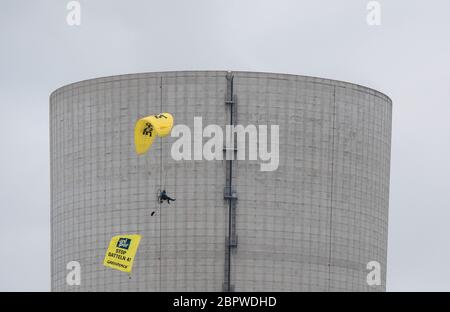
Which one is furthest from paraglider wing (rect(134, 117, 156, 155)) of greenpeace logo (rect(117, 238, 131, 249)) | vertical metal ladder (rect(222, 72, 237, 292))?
greenpeace logo (rect(117, 238, 131, 249))

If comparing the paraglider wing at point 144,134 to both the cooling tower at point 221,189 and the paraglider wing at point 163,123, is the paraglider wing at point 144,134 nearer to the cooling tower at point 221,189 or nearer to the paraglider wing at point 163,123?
the paraglider wing at point 163,123

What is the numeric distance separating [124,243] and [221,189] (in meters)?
9.13

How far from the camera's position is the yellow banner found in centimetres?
18525

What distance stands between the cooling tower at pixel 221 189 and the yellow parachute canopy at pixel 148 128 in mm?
11505

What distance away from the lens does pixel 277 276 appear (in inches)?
7313

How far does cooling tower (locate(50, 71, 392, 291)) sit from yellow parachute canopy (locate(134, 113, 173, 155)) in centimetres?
1151

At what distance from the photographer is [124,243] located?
616 feet

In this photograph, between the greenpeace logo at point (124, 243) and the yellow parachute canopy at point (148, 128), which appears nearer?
the yellow parachute canopy at point (148, 128)

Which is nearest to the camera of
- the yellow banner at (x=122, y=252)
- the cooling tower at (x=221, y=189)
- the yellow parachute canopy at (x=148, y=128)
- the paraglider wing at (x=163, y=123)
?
the paraglider wing at (x=163, y=123)

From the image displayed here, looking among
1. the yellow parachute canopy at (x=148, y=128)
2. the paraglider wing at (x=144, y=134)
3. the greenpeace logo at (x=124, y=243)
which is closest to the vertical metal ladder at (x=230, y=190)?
the greenpeace logo at (x=124, y=243)

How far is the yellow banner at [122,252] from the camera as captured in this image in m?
185

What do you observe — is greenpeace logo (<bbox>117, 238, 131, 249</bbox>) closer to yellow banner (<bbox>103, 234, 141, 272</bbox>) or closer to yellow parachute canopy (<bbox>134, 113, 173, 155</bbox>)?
yellow banner (<bbox>103, 234, 141, 272</bbox>)

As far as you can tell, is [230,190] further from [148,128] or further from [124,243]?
[148,128]

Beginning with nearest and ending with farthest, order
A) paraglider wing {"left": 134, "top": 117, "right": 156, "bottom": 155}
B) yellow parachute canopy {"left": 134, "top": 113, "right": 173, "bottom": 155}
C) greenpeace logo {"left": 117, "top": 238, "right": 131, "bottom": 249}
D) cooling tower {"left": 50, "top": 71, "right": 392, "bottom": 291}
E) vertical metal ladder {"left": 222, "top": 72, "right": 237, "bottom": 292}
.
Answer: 1. yellow parachute canopy {"left": 134, "top": 113, "right": 173, "bottom": 155}
2. paraglider wing {"left": 134, "top": 117, "right": 156, "bottom": 155}
3. vertical metal ladder {"left": 222, "top": 72, "right": 237, "bottom": 292}
4. cooling tower {"left": 50, "top": 71, "right": 392, "bottom": 291}
5. greenpeace logo {"left": 117, "top": 238, "right": 131, "bottom": 249}
